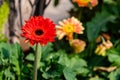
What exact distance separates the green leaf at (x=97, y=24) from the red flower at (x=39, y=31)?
113cm

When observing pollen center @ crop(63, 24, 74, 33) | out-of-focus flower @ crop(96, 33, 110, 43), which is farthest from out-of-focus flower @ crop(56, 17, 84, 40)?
out-of-focus flower @ crop(96, 33, 110, 43)

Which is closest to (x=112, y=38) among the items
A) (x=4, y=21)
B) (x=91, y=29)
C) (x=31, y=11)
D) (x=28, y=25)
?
(x=91, y=29)

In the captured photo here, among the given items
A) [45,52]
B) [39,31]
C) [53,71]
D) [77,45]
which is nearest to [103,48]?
[77,45]

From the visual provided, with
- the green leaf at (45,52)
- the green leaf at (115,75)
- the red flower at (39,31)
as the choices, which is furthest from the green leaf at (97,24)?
the red flower at (39,31)

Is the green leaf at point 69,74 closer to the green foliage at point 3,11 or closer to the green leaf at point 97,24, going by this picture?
the green foliage at point 3,11

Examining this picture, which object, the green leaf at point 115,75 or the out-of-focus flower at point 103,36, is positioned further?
the out-of-focus flower at point 103,36

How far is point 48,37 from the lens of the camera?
197 centimetres

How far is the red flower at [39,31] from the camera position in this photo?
76.7 inches

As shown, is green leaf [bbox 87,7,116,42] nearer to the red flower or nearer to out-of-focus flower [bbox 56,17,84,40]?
out-of-focus flower [bbox 56,17,84,40]

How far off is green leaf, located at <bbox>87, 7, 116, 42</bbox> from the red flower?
113 cm

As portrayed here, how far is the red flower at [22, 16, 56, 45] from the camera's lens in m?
1.95

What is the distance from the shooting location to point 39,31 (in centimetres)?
202

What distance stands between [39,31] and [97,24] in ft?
4.44

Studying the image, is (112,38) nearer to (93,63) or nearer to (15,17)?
(93,63)
